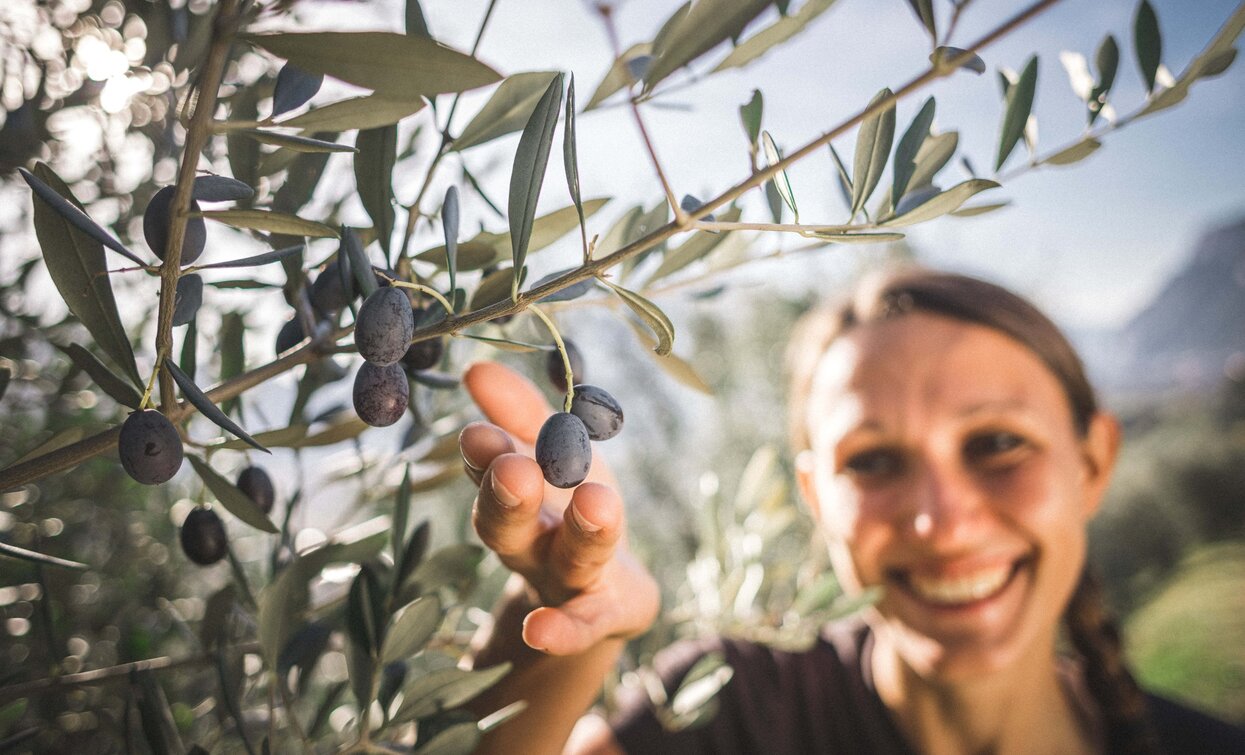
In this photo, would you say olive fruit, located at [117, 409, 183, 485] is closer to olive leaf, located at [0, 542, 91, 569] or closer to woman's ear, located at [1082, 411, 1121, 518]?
olive leaf, located at [0, 542, 91, 569]

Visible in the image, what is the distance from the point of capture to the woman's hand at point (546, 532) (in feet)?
1.30

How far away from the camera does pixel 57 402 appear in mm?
811

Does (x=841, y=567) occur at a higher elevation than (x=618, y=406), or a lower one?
lower

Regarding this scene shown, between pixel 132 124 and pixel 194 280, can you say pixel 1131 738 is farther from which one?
pixel 132 124

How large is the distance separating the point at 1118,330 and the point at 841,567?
45.3ft

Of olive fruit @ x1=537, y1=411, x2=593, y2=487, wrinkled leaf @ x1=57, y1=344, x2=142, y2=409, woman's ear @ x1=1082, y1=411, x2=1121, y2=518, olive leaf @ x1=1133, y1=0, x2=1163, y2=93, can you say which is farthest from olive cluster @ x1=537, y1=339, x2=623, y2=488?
woman's ear @ x1=1082, y1=411, x2=1121, y2=518

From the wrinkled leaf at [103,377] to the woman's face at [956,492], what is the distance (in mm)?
1009

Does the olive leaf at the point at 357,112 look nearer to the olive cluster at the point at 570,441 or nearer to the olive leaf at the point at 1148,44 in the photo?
the olive cluster at the point at 570,441

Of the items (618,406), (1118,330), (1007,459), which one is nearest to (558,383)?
(618,406)

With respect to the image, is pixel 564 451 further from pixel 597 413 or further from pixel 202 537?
pixel 202 537

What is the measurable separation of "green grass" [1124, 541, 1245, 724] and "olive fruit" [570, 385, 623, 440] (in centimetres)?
335

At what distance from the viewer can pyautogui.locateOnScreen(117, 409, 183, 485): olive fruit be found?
326mm

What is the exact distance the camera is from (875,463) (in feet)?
4.02

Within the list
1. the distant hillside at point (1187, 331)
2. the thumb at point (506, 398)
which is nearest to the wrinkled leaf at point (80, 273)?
the thumb at point (506, 398)
